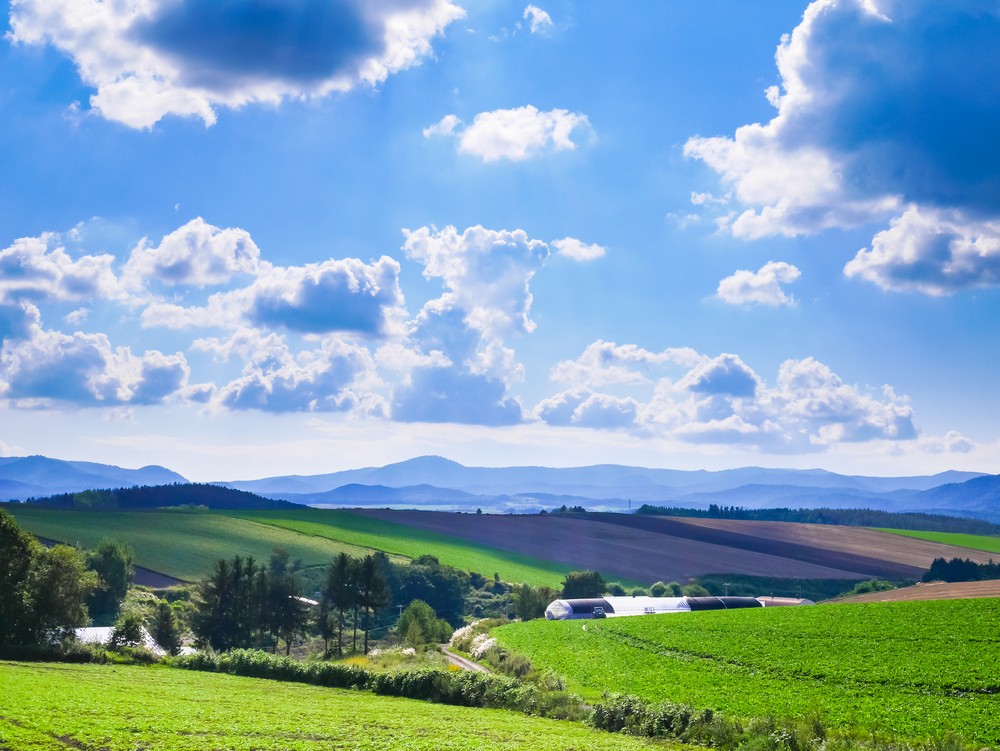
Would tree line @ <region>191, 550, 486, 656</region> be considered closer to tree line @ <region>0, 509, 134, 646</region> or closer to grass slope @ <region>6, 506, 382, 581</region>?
tree line @ <region>0, 509, 134, 646</region>

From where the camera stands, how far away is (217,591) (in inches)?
3656

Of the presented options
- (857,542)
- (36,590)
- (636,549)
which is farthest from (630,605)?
(857,542)

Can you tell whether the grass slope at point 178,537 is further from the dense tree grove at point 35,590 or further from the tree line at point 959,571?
the tree line at point 959,571

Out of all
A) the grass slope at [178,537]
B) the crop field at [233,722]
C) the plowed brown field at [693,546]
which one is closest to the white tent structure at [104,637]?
the crop field at [233,722]

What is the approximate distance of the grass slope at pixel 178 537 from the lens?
436ft

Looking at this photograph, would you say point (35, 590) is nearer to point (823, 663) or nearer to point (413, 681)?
point (413, 681)

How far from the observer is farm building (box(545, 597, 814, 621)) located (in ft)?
347

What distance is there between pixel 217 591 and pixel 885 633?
227 feet

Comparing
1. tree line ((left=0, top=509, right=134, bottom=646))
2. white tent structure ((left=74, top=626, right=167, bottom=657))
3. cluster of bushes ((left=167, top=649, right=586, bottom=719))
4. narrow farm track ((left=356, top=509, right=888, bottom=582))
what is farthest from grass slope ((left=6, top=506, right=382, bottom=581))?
cluster of bushes ((left=167, top=649, right=586, bottom=719))

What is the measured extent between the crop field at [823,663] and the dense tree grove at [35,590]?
40654 millimetres

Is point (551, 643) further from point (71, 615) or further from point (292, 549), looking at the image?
point (292, 549)

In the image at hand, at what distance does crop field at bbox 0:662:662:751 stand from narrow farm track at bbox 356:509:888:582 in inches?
4230

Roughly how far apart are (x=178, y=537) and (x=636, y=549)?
85.5 meters

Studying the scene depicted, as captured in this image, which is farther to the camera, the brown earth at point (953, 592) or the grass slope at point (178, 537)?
the grass slope at point (178, 537)
